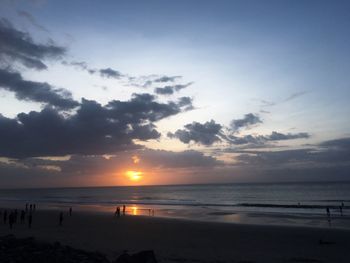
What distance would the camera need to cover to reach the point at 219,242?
89.6ft

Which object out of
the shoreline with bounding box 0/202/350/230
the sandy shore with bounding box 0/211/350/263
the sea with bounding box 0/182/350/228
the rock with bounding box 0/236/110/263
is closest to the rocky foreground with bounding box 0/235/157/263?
the rock with bounding box 0/236/110/263

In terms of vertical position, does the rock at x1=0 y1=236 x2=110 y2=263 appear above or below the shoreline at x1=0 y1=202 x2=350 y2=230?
above

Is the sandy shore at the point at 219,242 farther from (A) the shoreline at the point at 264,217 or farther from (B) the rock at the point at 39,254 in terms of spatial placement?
(A) the shoreline at the point at 264,217

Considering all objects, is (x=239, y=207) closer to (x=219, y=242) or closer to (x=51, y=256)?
(x=219, y=242)

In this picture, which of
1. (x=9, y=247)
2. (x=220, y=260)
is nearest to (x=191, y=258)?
(x=220, y=260)

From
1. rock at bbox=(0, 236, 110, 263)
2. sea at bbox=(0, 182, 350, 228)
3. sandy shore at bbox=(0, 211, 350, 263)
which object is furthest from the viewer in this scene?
sea at bbox=(0, 182, 350, 228)

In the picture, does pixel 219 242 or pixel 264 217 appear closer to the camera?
pixel 219 242

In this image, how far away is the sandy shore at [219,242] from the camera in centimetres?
2159

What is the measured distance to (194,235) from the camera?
102 feet

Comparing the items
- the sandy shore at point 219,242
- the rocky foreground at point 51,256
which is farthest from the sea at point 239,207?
the rocky foreground at point 51,256

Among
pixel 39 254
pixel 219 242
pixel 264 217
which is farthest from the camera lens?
pixel 264 217

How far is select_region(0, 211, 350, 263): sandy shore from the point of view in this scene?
2159 centimetres

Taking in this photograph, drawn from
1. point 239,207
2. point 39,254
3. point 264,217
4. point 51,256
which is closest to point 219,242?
point 51,256

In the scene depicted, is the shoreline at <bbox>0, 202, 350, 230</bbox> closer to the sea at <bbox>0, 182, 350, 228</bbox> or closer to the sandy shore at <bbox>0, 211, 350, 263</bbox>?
the sea at <bbox>0, 182, 350, 228</bbox>
